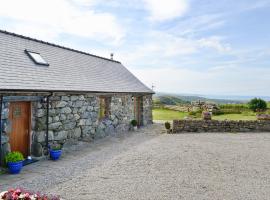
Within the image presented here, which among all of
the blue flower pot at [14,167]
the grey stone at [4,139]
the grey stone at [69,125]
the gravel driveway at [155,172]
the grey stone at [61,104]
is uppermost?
the grey stone at [61,104]

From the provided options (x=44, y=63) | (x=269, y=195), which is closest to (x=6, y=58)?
(x=44, y=63)

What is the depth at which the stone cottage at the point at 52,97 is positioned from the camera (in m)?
10.0

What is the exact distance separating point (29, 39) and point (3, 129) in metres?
6.88

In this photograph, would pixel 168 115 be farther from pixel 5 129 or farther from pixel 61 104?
pixel 5 129

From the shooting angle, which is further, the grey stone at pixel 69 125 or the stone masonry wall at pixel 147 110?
the stone masonry wall at pixel 147 110

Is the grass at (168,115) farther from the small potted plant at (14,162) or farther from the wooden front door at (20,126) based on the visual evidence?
the small potted plant at (14,162)

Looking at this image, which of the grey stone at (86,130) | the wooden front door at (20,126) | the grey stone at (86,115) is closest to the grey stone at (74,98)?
the grey stone at (86,115)

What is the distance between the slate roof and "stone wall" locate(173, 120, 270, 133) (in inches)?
174

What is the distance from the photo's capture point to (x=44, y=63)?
1298 cm

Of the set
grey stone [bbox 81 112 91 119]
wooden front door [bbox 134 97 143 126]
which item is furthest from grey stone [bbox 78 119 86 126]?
wooden front door [bbox 134 97 143 126]

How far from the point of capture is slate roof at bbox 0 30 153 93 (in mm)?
10556

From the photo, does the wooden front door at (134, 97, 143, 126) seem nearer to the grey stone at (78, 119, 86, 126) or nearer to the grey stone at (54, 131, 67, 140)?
the grey stone at (78, 119, 86, 126)

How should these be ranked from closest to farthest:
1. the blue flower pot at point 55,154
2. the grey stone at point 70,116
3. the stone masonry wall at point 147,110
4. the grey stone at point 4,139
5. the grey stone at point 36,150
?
the grey stone at point 4,139 → the blue flower pot at point 55,154 → the grey stone at point 36,150 → the grey stone at point 70,116 → the stone masonry wall at point 147,110

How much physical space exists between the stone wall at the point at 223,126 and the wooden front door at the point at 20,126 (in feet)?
34.5
